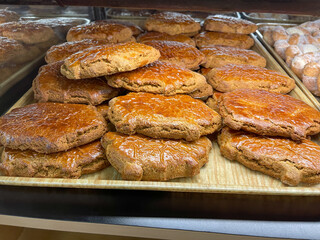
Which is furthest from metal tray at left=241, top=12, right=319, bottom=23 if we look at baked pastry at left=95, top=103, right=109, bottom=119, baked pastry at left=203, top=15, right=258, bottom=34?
baked pastry at left=95, top=103, right=109, bottom=119

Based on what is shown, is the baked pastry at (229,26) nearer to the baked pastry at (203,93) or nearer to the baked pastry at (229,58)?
the baked pastry at (229,58)

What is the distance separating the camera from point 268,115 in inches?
72.2

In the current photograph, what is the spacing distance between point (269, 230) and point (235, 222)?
0.54ft

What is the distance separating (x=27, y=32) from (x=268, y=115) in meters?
2.50

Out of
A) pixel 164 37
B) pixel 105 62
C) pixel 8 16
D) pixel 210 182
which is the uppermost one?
pixel 8 16

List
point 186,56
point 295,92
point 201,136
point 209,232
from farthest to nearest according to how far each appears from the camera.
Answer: point 186,56 → point 295,92 → point 201,136 → point 209,232

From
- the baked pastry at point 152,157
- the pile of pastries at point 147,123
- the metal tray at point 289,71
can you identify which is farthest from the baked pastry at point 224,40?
the baked pastry at point 152,157

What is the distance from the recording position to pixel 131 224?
4.53ft

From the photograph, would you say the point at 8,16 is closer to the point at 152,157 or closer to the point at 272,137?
the point at 152,157

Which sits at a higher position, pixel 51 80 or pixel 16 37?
pixel 16 37

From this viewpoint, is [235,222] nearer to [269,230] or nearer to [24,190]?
[269,230]

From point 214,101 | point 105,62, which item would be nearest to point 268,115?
point 214,101

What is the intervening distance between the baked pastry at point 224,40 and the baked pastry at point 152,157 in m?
1.88

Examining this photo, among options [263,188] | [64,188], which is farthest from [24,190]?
[263,188]
